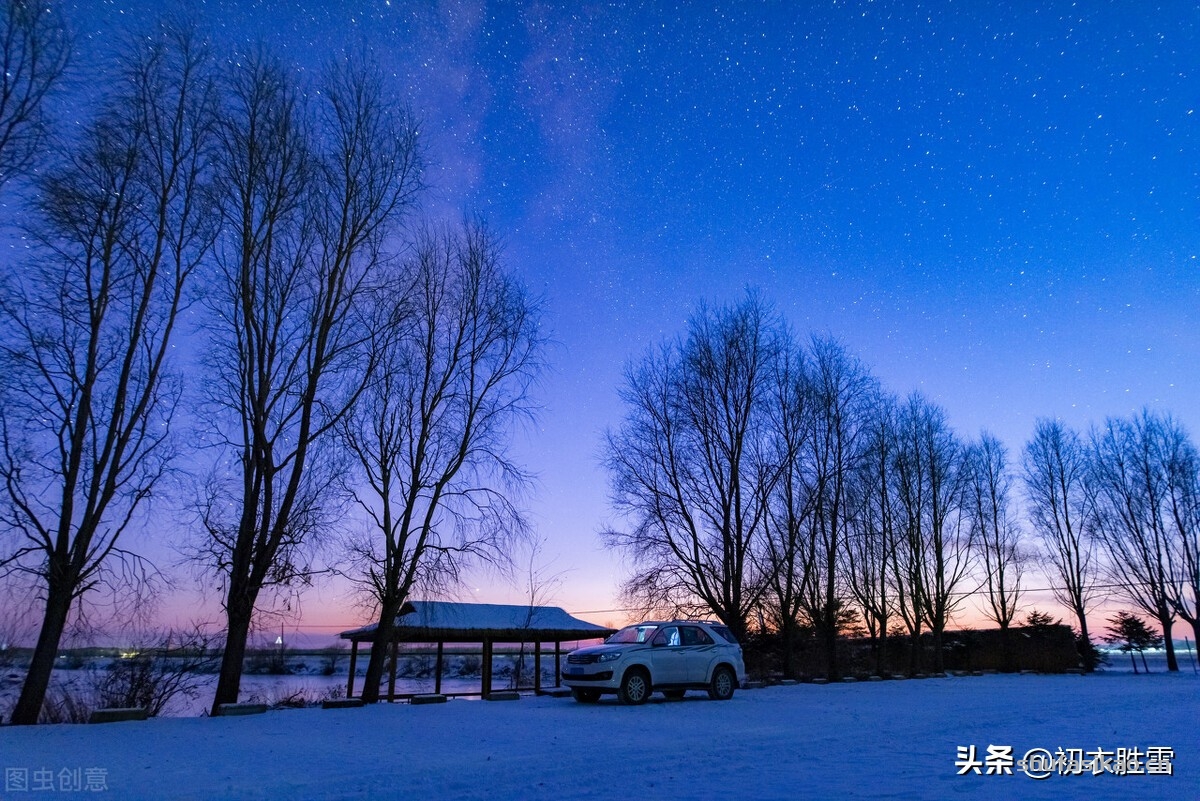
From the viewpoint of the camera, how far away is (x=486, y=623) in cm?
2589

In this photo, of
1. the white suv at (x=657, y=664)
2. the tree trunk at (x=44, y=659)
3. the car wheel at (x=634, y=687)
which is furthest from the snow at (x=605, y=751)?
the tree trunk at (x=44, y=659)

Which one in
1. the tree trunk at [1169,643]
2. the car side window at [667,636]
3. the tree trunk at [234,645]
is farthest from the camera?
the tree trunk at [1169,643]

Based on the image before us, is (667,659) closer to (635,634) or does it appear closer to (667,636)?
(667,636)

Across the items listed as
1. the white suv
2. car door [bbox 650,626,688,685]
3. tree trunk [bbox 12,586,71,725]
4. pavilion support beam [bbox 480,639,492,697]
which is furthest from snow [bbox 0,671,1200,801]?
pavilion support beam [bbox 480,639,492,697]

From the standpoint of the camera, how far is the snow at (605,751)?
235 inches

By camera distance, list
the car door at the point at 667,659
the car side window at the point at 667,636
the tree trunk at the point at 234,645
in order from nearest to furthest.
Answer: the tree trunk at the point at 234,645
the car door at the point at 667,659
the car side window at the point at 667,636

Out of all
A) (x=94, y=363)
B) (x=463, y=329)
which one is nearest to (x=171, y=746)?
(x=94, y=363)

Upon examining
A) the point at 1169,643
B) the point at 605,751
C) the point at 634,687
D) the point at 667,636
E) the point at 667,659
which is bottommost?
the point at 1169,643

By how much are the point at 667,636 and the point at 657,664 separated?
2.50 feet

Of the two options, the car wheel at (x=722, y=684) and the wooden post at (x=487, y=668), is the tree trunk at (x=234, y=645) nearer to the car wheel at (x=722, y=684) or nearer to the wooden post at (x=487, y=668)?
the car wheel at (x=722, y=684)

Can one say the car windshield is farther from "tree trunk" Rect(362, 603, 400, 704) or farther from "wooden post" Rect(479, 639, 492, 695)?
"wooden post" Rect(479, 639, 492, 695)

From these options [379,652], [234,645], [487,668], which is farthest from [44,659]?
[487,668]

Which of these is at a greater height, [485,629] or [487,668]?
[485,629]

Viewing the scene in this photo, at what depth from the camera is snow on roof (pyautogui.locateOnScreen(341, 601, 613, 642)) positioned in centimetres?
2462
